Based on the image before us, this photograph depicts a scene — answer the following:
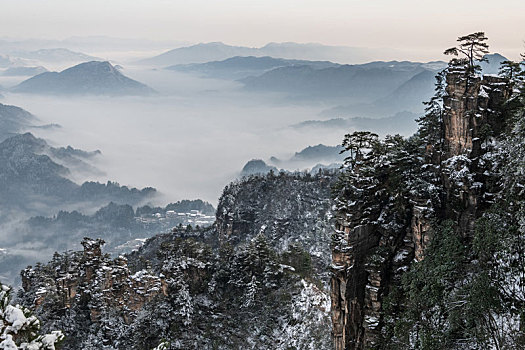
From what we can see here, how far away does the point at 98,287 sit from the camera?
56.4 m

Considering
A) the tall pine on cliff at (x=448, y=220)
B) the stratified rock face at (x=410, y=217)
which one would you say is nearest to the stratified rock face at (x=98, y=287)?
the stratified rock face at (x=410, y=217)

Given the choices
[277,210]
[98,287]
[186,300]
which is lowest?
[186,300]

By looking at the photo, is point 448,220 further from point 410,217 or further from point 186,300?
→ point 186,300

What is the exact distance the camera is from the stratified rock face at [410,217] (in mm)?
31547

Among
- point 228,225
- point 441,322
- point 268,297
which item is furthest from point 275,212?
point 441,322

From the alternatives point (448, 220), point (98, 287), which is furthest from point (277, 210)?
point (448, 220)

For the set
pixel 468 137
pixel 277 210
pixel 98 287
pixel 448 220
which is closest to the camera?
pixel 448 220

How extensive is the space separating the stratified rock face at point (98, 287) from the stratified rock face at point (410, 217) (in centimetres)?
2803

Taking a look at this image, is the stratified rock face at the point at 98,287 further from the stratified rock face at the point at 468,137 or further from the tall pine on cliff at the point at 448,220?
the stratified rock face at the point at 468,137

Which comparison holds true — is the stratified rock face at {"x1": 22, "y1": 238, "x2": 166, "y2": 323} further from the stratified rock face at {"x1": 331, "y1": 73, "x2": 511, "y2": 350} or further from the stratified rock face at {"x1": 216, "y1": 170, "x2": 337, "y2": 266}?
the stratified rock face at {"x1": 216, "y1": 170, "x2": 337, "y2": 266}

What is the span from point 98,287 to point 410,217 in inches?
1545

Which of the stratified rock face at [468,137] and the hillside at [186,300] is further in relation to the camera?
the hillside at [186,300]

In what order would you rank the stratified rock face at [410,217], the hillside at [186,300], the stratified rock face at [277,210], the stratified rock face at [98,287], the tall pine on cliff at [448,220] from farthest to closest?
the stratified rock face at [277,210], the stratified rock face at [98,287], the hillside at [186,300], the stratified rock face at [410,217], the tall pine on cliff at [448,220]

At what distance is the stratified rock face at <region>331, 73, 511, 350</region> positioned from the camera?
3155 cm
